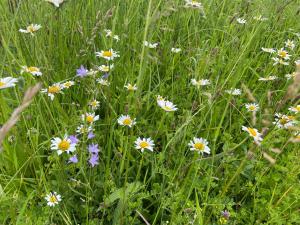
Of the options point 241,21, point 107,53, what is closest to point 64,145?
point 107,53

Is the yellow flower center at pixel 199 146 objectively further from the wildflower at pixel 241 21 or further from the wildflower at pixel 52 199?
the wildflower at pixel 241 21

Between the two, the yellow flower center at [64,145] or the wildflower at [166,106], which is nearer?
the yellow flower center at [64,145]

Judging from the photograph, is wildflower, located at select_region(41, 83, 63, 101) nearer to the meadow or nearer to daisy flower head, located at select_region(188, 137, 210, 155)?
the meadow

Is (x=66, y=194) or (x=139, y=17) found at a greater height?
(x=139, y=17)

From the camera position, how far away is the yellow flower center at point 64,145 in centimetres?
115

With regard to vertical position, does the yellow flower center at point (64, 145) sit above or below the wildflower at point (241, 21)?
below

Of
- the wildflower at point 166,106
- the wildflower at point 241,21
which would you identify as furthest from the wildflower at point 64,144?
the wildflower at point 241,21

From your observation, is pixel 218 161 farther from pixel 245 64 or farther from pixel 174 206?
pixel 245 64

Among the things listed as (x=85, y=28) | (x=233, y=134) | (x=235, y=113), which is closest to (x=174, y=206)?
(x=233, y=134)

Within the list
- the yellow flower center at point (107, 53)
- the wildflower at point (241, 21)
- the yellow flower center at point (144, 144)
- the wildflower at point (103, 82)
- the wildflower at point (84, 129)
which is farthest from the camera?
the wildflower at point (241, 21)

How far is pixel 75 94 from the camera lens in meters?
1.59

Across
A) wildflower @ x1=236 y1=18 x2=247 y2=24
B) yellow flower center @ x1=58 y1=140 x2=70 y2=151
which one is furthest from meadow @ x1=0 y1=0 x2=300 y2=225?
wildflower @ x1=236 y1=18 x2=247 y2=24

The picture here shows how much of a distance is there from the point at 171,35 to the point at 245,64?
441 mm

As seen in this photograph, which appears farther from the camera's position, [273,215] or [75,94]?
[75,94]
